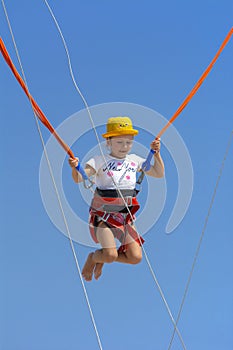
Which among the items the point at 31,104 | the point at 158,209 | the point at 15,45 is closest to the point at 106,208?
the point at 158,209

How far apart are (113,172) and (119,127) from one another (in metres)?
0.66

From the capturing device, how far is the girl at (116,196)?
1132 cm

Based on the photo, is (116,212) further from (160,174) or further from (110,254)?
(160,174)

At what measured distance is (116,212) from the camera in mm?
11461

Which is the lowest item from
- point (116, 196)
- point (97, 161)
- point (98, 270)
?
point (98, 270)

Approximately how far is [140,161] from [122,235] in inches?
44.8

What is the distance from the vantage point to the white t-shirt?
1134 centimetres

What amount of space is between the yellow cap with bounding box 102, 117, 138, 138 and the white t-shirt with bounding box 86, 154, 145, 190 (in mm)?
364

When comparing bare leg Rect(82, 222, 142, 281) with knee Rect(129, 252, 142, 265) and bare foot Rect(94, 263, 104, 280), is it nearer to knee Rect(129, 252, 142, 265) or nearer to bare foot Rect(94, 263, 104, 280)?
knee Rect(129, 252, 142, 265)

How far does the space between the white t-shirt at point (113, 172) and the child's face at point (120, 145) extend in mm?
85

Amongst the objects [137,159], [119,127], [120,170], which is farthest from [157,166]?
[119,127]

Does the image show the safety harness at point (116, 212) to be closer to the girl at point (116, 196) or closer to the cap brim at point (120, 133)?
the girl at point (116, 196)

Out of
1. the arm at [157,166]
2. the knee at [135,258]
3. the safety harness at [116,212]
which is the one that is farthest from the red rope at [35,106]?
the knee at [135,258]

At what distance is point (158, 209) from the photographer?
39.7ft
